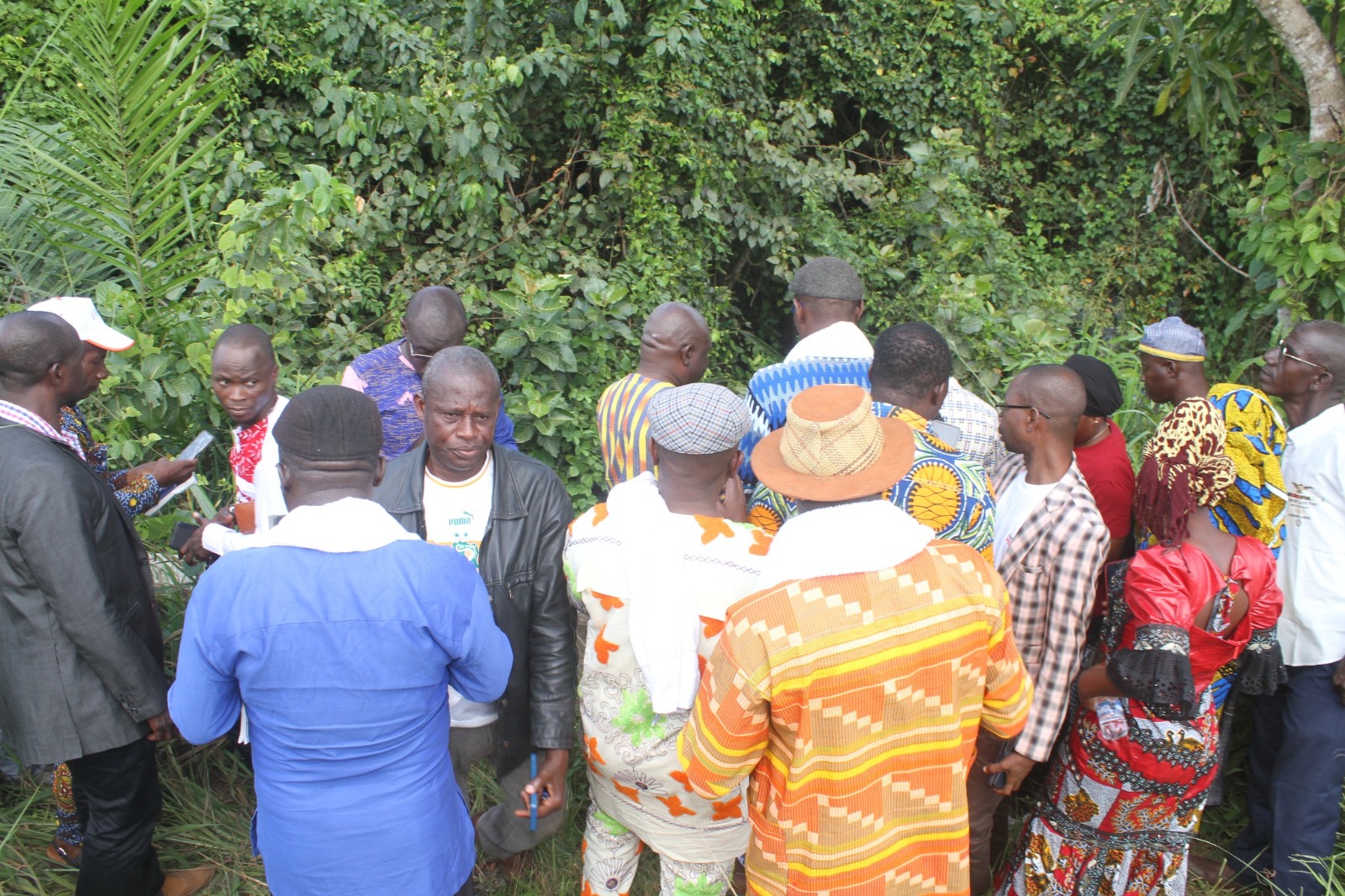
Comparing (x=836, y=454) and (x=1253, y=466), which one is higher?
(x=836, y=454)

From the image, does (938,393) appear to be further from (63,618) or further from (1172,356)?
(63,618)

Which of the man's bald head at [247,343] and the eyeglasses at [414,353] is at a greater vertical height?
the man's bald head at [247,343]

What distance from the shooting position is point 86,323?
3162 mm

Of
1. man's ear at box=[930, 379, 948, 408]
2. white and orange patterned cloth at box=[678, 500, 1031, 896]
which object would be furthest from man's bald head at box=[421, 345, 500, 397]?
man's ear at box=[930, 379, 948, 408]

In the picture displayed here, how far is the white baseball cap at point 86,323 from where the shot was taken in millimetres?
3123

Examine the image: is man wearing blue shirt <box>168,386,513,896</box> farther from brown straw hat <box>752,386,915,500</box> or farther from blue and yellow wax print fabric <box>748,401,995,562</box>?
blue and yellow wax print fabric <box>748,401,995,562</box>

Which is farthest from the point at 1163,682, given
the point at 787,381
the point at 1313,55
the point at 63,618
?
the point at 1313,55

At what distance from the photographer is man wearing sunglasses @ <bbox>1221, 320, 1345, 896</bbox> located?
9.71ft

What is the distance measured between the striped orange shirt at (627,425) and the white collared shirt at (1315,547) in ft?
7.34

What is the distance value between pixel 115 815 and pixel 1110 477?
11.6ft

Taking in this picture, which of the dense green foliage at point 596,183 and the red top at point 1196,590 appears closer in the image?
the red top at point 1196,590

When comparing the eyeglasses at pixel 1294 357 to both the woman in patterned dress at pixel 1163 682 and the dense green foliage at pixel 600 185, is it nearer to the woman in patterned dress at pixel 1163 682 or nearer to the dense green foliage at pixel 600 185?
the woman in patterned dress at pixel 1163 682

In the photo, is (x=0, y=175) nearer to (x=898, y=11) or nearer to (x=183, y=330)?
(x=183, y=330)

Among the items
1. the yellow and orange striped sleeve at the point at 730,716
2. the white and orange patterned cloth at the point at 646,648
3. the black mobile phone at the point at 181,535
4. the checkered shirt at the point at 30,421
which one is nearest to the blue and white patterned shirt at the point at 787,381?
the white and orange patterned cloth at the point at 646,648
